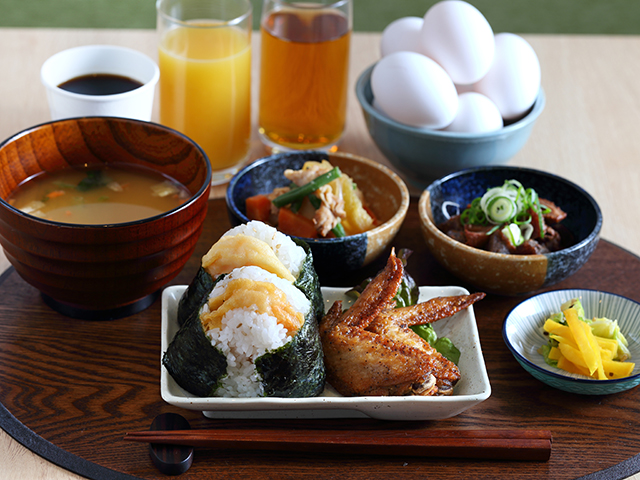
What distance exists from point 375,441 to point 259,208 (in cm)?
64

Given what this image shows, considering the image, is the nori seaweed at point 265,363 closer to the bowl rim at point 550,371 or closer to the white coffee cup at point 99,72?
the bowl rim at point 550,371

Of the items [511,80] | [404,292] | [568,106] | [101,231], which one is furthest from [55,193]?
[568,106]

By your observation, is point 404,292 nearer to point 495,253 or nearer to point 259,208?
point 495,253

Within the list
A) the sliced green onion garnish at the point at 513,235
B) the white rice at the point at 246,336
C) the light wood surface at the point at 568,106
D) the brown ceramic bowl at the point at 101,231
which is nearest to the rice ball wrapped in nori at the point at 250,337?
the white rice at the point at 246,336

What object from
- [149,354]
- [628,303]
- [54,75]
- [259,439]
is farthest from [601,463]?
[54,75]

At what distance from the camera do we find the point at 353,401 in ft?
3.57

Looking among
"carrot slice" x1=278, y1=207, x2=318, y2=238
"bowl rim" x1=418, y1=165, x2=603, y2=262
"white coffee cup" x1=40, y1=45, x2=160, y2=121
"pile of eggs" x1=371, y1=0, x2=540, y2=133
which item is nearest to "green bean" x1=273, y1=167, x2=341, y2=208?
"carrot slice" x1=278, y1=207, x2=318, y2=238

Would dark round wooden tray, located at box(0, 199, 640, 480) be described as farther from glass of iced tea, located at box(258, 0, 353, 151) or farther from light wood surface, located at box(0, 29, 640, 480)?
glass of iced tea, located at box(258, 0, 353, 151)

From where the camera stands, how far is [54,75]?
5.57ft

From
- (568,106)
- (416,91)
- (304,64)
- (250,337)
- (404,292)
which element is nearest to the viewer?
(250,337)

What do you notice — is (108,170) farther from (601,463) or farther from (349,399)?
(601,463)

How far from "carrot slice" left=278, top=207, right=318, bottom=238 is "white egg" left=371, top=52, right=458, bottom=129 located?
41 cm

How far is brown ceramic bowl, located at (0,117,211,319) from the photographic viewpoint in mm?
1171

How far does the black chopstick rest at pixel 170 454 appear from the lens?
3.49 feet
